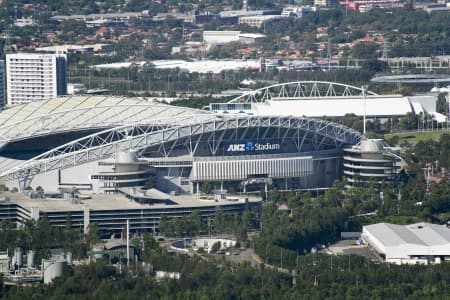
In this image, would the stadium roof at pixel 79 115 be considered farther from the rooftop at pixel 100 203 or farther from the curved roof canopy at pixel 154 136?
the rooftop at pixel 100 203

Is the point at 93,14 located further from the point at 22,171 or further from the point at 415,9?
the point at 22,171

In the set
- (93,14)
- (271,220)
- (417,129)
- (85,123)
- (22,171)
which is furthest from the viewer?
(93,14)

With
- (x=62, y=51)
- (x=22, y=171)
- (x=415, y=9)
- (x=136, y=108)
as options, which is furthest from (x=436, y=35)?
(x=22, y=171)

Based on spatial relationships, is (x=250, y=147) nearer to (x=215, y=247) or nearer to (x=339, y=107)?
(x=215, y=247)

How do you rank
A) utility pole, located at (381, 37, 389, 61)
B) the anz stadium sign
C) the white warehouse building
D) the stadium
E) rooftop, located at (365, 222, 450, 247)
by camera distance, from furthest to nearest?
utility pole, located at (381, 37, 389, 61) < the anz stadium sign < the stadium < rooftop, located at (365, 222, 450, 247) < the white warehouse building

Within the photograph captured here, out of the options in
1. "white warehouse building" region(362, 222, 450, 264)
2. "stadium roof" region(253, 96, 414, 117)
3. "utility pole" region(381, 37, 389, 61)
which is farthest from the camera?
"utility pole" region(381, 37, 389, 61)

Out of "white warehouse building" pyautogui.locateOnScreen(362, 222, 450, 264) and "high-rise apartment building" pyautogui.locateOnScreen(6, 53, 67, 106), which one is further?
"high-rise apartment building" pyautogui.locateOnScreen(6, 53, 67, 106)

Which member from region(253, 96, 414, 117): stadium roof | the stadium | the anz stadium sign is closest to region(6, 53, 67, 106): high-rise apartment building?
region(253, 96, 414, 117): stadium roof

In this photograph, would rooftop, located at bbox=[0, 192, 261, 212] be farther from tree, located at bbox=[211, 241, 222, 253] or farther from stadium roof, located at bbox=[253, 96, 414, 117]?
stadium roof, located at bbox=[253, 96, 414, 117]

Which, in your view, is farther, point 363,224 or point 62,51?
point 62,51
